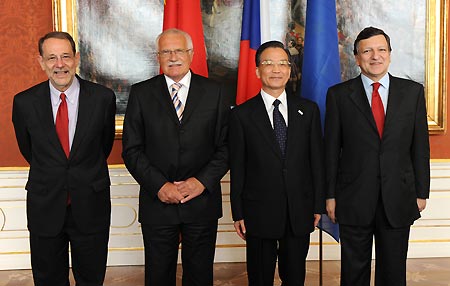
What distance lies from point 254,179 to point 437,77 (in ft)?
7.24

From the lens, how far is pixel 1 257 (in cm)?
396

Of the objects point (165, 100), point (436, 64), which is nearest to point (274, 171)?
point (165, 100)

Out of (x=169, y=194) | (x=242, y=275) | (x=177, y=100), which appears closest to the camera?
(x=169, y=194)

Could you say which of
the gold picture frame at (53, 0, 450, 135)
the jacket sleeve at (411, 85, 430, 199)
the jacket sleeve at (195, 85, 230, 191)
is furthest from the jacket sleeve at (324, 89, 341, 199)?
the gold picture frame at (53, 0, 450, 135)

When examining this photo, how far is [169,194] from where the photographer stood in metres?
2.47

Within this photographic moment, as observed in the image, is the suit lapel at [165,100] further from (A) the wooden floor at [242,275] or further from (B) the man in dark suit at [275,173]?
(A) the wooden floor at [242,275]

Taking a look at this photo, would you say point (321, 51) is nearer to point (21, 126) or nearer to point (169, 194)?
point (169, 194)

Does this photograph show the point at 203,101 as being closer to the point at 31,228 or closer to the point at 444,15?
the point at 31,228

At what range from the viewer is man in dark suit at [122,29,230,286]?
2525 millimetres

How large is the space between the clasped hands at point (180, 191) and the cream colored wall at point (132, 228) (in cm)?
157

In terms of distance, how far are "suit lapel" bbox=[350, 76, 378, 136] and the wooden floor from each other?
1477 millimetres

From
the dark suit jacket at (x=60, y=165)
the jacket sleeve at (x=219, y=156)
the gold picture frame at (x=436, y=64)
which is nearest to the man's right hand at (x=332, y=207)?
the jacket sleeve at (x=219, y=156)

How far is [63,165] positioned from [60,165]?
15mm

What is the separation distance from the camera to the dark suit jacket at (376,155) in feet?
8.14
